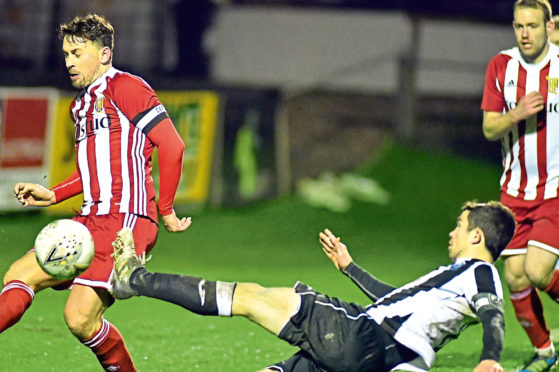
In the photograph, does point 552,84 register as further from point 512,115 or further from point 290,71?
point 290,71

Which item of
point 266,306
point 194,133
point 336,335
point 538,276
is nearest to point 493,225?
point 336,335

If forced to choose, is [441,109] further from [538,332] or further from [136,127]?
[136,127]

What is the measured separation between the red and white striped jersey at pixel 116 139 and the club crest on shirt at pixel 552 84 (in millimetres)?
2286

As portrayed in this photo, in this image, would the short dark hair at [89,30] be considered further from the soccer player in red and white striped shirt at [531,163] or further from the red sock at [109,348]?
the soccer player in red and white striped shirt at [531,163]

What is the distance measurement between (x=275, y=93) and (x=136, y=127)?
8.63 meters

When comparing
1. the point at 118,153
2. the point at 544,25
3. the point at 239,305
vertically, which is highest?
the point at 544,25

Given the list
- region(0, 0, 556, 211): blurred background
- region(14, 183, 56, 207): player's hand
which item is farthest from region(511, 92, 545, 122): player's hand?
region(0, 0, 556, 211): blurred background

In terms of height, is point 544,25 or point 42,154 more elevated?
point 544,25

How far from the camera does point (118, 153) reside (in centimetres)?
498

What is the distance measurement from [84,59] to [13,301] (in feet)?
3.88

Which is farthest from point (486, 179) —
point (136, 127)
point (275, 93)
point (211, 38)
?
point (136, 127)

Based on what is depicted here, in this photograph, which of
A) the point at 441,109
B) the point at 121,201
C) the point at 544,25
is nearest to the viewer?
the point at 121,201

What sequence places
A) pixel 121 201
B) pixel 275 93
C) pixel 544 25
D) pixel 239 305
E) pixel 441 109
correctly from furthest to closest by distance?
pixel 441 109 → pixel 275 93 → pixel 544 25 → pixel 121 201 → pixel 239 305

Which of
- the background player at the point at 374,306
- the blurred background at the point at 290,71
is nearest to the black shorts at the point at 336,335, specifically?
the background player at the point at 374,306
